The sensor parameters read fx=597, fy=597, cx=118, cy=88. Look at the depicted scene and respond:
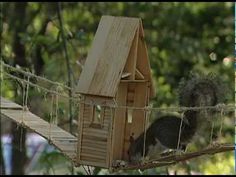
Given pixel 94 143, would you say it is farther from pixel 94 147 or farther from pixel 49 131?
pixel 49 131

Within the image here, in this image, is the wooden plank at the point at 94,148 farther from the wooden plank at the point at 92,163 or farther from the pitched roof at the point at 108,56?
the pitched roof at the point at 108,56

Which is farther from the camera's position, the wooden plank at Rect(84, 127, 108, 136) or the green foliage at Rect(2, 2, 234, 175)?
the green foliage at Rect(2, 2, 234, 175)

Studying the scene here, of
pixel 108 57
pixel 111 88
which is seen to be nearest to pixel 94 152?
pixel 111 88

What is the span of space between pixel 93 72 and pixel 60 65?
2.29 metres

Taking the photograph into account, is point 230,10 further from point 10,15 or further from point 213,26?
point 10,15

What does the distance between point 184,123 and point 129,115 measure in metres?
0.24

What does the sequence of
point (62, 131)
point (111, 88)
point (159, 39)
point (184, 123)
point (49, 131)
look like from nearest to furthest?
1. point (111, 88)
2. point (184, 123)
3. point (49, 131)
4. point (62, 131)
5. point (159, 39)

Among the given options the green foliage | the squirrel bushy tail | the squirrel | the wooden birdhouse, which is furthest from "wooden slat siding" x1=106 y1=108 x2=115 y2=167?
the green foliage

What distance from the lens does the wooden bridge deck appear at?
8.15ft

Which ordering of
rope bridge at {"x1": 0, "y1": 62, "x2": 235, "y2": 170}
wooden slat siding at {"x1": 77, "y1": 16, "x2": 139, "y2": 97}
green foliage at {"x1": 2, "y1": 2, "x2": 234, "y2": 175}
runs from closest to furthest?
rope bridge at {"x1": 0, "y1": 62, "x2": 235, "y2": 170} → wooden slat siding at {"x1": 77, "y1": 16, "x2": 139, "y2": 97} → green foliage at {"x1": 2, "y1": 2, "x2": 234, "y2": 175}

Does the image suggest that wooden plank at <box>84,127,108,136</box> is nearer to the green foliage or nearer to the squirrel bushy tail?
the squirrel bushy tail

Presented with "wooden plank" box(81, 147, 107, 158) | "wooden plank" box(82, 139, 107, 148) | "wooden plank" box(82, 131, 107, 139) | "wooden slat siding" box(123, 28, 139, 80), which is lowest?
"wooden plank" box(81, 147, 107, 158)

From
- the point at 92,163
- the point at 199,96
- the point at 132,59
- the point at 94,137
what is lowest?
the point at 92,163

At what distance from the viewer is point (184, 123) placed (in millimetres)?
2430
